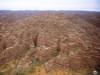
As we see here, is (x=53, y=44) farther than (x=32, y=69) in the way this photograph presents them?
Yes

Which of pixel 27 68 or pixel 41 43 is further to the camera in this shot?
pixel 41 43

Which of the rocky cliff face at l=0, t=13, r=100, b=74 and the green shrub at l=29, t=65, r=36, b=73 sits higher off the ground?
the rocky cliff face at l=0, t=13, r=100, b=74

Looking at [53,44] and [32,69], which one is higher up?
[53,44]

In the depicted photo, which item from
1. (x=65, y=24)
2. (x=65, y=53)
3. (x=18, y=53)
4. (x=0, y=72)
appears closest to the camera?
(x=0, y=72)

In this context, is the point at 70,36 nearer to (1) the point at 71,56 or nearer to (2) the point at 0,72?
(1) the point at 71,56

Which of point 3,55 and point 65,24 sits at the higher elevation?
point 65,24

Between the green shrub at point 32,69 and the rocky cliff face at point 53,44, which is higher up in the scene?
the rocky cliff face at point 53,44

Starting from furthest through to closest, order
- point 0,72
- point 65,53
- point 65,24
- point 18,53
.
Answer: point 65,24 < point 18,53 < point 65,53 < point 0,72

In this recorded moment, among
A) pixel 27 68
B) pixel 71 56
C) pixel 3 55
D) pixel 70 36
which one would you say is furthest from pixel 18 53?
pixel 70 36
